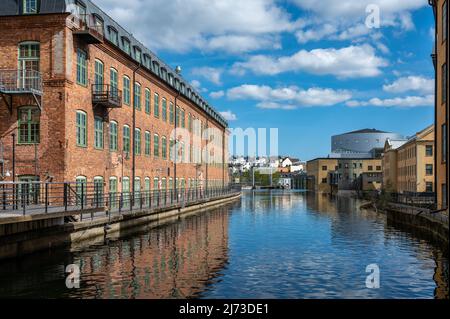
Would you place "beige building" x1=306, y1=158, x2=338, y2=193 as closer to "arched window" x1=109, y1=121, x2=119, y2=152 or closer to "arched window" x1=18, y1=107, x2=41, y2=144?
"arched window" x1=109, y1=121, x2=119, y2=152

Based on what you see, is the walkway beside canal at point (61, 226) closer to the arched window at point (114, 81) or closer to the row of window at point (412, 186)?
the arched window at point (114, 81)

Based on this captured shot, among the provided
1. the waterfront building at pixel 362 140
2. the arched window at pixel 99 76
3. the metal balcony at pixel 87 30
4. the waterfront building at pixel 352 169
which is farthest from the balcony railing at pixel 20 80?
Answer: the waterfront building at pixel 362 140

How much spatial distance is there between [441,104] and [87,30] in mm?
21971

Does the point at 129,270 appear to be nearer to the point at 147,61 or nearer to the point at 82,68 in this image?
the point at 82,68

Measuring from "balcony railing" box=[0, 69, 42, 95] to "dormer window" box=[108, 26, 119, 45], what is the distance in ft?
24.8

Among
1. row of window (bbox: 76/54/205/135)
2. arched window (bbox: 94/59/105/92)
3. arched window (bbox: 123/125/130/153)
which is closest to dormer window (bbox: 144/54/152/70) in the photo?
row of window (bbox: 76/54/205/135)

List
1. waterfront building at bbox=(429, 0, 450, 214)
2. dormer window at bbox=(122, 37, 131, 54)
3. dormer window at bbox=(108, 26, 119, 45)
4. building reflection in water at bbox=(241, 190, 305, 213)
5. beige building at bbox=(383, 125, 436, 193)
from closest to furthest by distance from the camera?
waterfront building at bbox=(429, 0, 450, 214), dormer window at bbox=(108, 26, 119, 45), dormer window at bbox=(122, 37, 131, 54), building reflection in water at bbox=(241, 190, 305, 213), beige building at bbox=(383, 125, 436, 193)

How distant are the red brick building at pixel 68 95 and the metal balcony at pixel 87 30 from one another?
0.18 feet

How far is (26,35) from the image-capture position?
83.1 ft

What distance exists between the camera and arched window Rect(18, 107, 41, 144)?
25.4m

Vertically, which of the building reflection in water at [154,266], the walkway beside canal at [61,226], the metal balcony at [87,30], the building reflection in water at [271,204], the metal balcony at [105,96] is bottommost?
the building reflection in water at [271,204]

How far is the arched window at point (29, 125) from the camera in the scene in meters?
25.4

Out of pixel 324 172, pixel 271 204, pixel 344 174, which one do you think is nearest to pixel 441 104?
pixel 271 204
